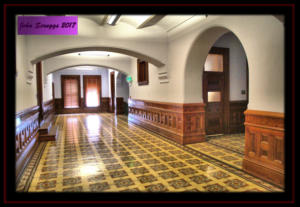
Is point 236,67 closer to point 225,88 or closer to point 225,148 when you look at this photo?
point 225,88

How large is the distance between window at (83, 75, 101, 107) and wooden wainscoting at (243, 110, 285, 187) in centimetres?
1318

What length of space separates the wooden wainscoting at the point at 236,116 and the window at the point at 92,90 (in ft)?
35.3

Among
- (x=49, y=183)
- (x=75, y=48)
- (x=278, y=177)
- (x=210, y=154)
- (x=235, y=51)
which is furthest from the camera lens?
(x=235, y=51)

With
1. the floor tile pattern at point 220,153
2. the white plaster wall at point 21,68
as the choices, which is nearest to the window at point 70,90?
the white plaster wall at point 21,68

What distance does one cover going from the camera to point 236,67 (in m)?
7.00

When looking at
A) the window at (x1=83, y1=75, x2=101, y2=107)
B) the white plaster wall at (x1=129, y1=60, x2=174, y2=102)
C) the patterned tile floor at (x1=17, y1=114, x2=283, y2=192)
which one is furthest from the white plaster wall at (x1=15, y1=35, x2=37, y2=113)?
the window at (x1=83, y1=75, x2=101, y2=107)

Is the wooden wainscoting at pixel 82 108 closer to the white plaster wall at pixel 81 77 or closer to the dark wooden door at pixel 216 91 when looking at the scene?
the white plaster wall at pixel 81 77

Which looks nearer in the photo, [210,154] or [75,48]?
[210,154]

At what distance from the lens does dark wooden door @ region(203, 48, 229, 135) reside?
6668 millimetres

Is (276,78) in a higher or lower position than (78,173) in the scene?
higher
